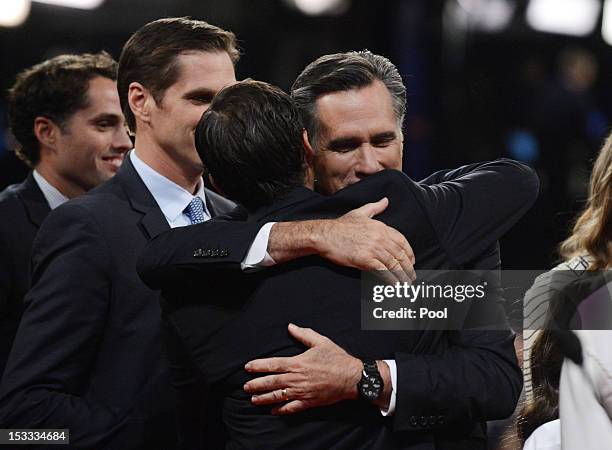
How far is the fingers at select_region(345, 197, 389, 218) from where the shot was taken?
124 cm

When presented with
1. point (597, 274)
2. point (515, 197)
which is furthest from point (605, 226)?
point (515, 197)

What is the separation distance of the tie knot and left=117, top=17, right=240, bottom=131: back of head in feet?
0.68

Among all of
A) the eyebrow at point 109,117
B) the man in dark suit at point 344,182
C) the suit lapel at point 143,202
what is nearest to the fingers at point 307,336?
the man in dark suit at point 344,182

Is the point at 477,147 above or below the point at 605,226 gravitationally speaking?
above

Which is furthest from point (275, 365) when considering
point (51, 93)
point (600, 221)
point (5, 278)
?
point (51, 93)

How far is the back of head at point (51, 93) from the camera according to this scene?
2.31 m

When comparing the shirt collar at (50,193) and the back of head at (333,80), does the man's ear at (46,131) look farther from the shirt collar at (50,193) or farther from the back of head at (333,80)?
the back of head at (333,80)

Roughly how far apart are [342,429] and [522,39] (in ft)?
6.51

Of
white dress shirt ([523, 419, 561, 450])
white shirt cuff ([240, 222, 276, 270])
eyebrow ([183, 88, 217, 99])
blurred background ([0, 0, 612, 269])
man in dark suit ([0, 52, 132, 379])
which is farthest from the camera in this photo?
blurred background ([0, 0, 612, 269])

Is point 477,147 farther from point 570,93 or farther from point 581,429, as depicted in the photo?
point 581,429

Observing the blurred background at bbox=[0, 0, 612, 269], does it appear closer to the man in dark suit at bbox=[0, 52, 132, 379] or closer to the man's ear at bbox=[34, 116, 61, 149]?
the man in dark suit at bbox=[0, 52, 132, 379]

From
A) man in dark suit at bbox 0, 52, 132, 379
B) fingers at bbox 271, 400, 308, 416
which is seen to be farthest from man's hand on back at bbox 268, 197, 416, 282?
man in dark suit at bbox 0, 52, 132, 379

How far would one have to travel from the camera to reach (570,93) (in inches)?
118

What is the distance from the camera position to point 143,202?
162 centimetres
